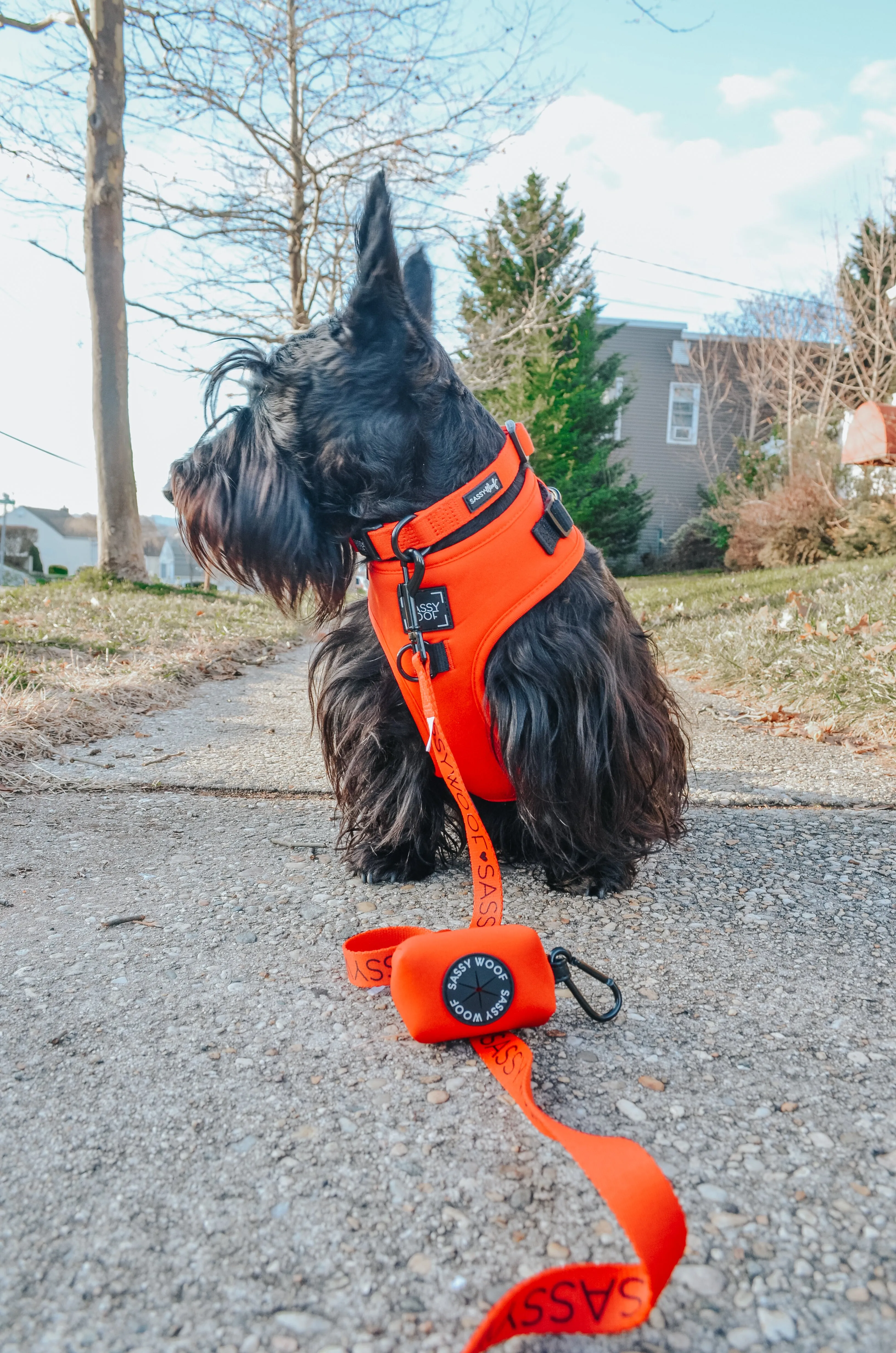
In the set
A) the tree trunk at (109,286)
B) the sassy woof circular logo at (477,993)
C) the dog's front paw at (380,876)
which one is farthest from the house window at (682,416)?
the sassy woof circular logo at (477,993)

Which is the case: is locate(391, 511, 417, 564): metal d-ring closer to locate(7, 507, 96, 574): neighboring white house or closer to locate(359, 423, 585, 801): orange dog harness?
locate(359, 423, 585, 801): orange dog harness

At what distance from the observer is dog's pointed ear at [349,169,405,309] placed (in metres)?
1.78

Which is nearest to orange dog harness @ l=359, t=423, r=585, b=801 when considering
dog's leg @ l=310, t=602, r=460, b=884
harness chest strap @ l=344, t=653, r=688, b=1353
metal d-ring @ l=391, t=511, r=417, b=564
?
metal d-ring @ l=391, t=511, r=417, b=564

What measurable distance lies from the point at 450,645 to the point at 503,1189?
3.54 ft

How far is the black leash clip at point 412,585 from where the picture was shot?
1.88m

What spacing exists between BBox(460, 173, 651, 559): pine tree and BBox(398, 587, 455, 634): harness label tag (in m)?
14.0

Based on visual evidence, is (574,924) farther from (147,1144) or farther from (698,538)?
(698,538)

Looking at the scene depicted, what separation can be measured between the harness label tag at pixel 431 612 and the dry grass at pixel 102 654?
0.67 meters

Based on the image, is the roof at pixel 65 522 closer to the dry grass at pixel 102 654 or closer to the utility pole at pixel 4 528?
the utility pole at pixel 4 528

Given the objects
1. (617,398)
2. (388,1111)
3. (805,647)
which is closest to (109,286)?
(805,647)

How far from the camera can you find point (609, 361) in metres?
22.0

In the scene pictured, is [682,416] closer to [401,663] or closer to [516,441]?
[516,441]

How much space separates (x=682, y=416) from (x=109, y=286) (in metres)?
21.7

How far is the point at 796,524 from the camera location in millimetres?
15359
